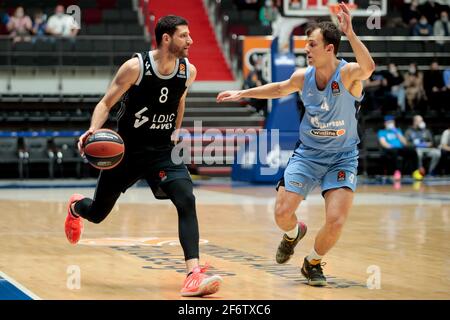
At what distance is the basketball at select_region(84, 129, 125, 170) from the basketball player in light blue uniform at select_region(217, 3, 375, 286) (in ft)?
2.90

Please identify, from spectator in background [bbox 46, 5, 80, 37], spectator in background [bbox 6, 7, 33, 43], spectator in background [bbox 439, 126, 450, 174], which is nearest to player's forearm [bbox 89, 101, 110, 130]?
spectator in background [bbox 46, 5, 80, 37]

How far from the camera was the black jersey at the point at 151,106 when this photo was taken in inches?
286

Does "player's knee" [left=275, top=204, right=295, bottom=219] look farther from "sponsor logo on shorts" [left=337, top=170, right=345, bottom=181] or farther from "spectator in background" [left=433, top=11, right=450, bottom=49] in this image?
"spectator in background" [left=433, top=11, right=450, bottom=49]

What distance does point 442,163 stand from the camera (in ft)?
76.7

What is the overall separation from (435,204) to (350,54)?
31.1 ft

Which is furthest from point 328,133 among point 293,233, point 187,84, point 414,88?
point 414,88

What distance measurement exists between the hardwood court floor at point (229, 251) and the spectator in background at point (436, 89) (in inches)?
347

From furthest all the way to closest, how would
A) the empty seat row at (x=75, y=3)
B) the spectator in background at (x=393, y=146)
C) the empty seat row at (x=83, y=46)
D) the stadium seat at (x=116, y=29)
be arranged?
the empty seat row at (x=75, y=3)
the stadium seat at (x=116, y=29)
the empty seat row at (x=83, y=46)
the spectator in background at (x=393, y=146)

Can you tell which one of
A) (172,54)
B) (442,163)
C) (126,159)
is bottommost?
(442,163)

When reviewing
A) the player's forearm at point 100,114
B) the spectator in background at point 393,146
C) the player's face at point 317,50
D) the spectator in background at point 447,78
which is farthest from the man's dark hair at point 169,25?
the spectator in background at point 447,78

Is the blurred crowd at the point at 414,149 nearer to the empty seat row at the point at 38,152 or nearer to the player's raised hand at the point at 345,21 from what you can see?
the empty seat row at the point at 38,152

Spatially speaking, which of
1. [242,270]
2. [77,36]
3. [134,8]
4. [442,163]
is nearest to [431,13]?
[442,163]
